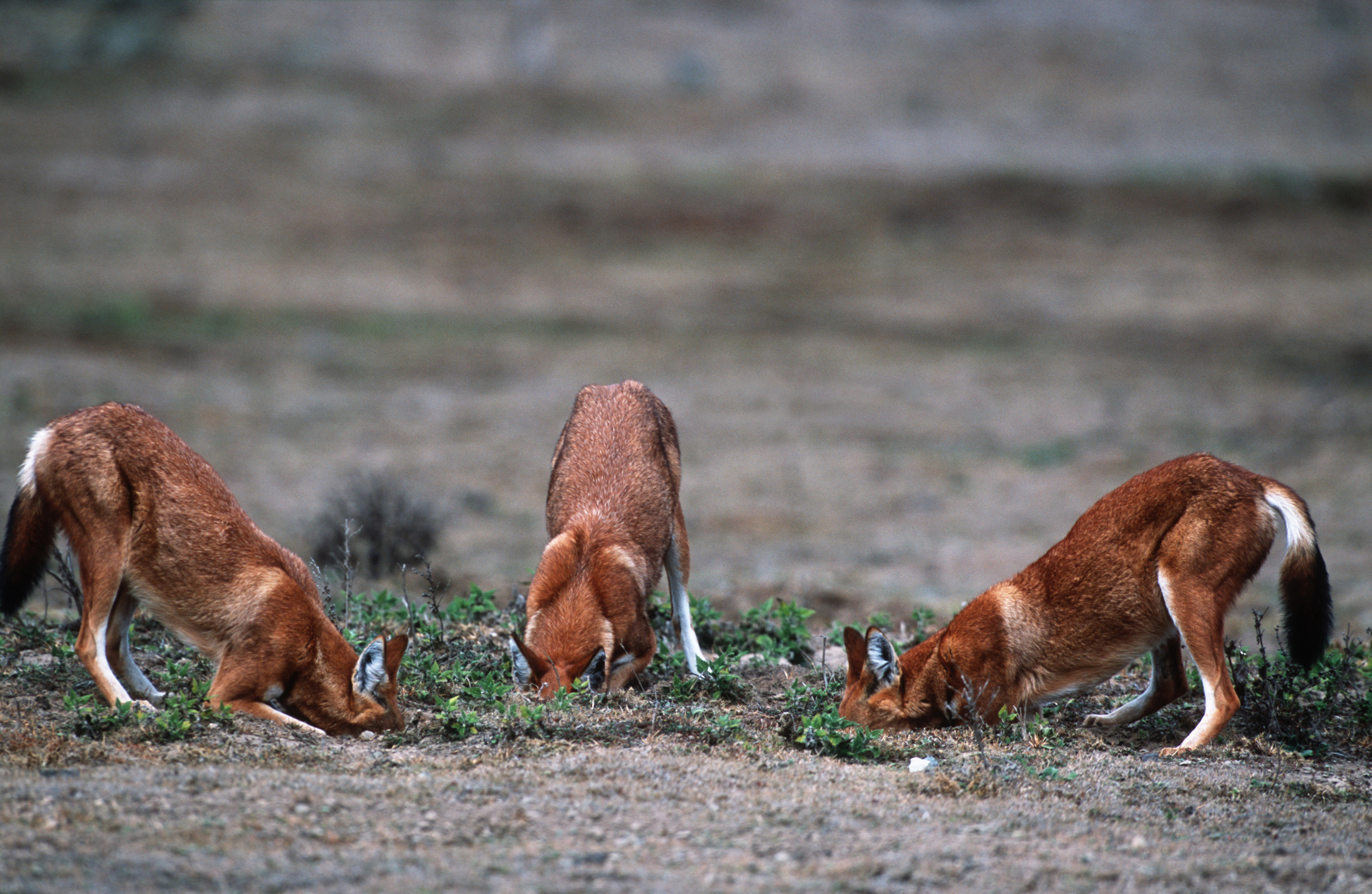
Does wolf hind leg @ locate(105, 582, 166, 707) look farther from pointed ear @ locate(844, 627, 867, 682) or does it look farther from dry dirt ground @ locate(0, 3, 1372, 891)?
pointed ear @ locate(844, 627, 867, 682)

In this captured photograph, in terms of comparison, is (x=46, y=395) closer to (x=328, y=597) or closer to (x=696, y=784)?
(x=328, y=597)

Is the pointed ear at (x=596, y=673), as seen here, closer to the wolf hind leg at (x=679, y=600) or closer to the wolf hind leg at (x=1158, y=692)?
the wolf hind leg at (x=679, y=600)

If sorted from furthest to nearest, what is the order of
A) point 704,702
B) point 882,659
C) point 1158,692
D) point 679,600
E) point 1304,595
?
point 679,600, point 1158,692, point 704,702, point 882,659, point 1304,595

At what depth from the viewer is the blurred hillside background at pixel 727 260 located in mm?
14336

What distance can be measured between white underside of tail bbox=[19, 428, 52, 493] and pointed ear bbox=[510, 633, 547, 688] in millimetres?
2288

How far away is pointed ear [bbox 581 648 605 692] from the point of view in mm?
6516

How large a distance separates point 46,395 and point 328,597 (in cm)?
1048

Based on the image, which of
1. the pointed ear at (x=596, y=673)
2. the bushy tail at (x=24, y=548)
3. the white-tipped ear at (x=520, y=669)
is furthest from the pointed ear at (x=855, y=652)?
the bushy tail at (x=24, y=548)

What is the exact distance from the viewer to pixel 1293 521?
20.4ft

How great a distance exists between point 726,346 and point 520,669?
15.2m

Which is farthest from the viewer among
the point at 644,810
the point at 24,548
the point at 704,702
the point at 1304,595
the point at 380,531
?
the point at 380,531

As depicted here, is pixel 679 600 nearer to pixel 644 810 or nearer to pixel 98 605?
pixel 644 810

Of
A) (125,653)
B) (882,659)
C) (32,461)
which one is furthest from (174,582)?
(882,659)

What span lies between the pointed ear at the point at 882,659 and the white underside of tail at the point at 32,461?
3879mm
